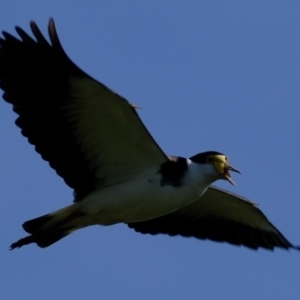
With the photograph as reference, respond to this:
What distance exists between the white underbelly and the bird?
0.04ft

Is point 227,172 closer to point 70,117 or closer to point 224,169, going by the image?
point 224,169

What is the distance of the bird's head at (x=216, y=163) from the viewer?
832 inches

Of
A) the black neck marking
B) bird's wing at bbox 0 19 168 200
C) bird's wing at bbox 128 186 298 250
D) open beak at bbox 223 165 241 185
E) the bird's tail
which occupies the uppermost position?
bird's wing at bbox 0 19 168 200

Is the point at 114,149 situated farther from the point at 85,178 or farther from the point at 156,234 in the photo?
the point at 156,234

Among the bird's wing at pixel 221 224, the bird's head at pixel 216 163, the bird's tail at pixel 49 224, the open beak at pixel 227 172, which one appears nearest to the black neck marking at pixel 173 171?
the bird's head at pixel 216 163

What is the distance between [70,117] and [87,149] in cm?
65

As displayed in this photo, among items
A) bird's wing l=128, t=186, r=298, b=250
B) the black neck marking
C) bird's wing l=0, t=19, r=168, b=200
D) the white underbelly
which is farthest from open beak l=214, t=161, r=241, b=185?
bird's wing l=128, t=186, r=298, b=250

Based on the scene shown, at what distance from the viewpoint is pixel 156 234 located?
74.6 feet

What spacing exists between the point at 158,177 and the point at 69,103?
162 centimetres

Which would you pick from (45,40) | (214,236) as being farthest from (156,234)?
(45,40)

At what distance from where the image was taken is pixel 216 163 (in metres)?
21.2

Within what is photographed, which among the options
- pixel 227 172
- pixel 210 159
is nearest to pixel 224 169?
pixel 227 172

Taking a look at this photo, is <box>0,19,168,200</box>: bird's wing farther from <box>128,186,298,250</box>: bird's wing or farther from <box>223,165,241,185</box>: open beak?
<box>128,186,298,250</box>: bird's wing

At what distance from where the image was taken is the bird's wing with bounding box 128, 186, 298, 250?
2281 cm
